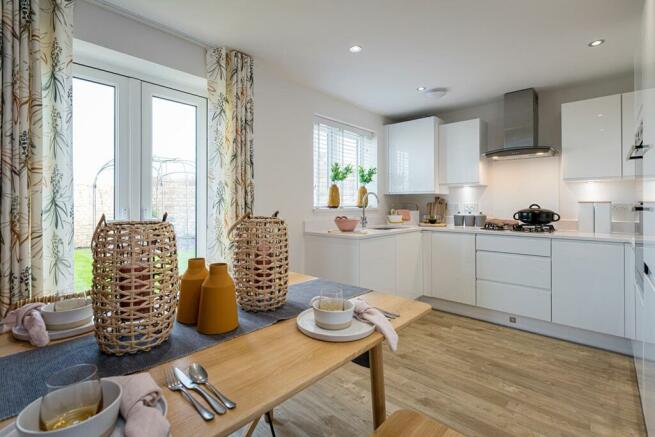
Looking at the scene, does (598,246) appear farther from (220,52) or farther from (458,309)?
(220,52)

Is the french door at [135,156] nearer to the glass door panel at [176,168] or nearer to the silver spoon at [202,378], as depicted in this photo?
the glass door panel at [176,168]

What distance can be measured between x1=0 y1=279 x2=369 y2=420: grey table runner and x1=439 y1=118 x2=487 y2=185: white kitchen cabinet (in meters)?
3.23

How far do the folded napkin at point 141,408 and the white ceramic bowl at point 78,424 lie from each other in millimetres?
17

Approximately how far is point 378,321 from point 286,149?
2.27 m

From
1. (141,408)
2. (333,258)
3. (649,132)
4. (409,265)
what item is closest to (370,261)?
(333,258)

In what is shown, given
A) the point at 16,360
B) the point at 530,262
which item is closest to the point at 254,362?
the point at 16,360

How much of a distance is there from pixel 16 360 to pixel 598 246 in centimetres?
343

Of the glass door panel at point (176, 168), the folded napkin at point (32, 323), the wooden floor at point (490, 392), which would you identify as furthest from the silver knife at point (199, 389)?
the glass door panel at point (176, 168)

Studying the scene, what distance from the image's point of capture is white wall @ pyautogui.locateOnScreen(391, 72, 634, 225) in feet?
9.80

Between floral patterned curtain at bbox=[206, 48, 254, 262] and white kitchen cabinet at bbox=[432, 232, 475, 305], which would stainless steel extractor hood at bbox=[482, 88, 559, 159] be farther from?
floral patterned curtain at bbox=[206, 48, 254, 262]

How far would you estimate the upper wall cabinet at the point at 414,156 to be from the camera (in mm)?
3764

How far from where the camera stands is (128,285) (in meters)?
0.73

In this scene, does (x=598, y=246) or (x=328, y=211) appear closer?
(x=598, y=246)

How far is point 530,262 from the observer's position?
2.87m
